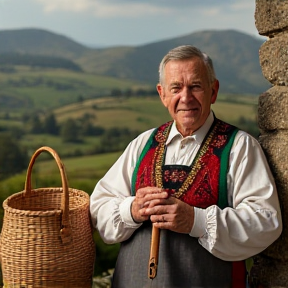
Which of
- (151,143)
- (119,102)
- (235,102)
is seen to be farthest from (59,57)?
(151,143)

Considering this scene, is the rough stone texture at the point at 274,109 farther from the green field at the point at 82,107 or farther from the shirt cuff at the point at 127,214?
the green field at the point at 82,107

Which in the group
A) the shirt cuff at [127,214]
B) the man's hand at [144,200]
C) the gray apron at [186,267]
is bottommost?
the gray apron at [186,267]

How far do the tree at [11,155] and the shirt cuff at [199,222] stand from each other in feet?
19.8

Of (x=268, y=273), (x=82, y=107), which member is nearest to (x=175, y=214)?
(x=268, y=273)

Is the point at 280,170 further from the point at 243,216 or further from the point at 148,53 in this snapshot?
the point at 148,53

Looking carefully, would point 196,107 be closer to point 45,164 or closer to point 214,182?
point 214,182

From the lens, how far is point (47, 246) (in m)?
2.40

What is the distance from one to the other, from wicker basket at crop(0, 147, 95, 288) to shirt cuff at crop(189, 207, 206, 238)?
1.79 feet

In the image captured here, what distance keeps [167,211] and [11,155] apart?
680 cm

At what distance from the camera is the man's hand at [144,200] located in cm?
223

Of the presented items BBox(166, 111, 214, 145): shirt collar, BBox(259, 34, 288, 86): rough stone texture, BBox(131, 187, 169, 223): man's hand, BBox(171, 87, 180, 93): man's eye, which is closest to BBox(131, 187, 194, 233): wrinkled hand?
BBox(131, 187, 169, 223): man's hand

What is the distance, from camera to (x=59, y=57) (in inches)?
414

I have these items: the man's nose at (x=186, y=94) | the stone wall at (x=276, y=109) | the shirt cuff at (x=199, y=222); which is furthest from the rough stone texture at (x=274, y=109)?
the shirt cuff at (x=199, y=222)

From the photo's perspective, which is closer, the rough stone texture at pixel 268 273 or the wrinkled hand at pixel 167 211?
the wrinkled hand at pixel 167 211
